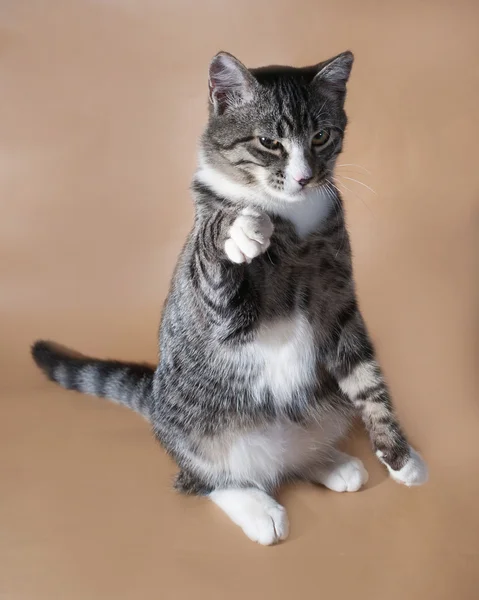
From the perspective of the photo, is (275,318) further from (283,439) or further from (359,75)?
(359,75)

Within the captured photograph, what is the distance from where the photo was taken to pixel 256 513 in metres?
1.19

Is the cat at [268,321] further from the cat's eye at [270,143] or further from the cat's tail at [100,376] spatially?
the cat's tail at [100,376]

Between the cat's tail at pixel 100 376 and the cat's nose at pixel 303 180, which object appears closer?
the cat's nose at pixel 303 180

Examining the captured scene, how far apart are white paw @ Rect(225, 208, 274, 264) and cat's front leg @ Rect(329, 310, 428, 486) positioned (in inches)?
13.2

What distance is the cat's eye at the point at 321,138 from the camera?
43.3 inches

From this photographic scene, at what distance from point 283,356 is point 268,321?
0.08 meters

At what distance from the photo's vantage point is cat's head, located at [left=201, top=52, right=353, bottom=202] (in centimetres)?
105

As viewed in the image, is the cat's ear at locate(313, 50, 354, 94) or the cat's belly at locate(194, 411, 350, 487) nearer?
the cat's ear at locate(313, 50, 354, 94)

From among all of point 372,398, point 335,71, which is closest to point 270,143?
point 335,71

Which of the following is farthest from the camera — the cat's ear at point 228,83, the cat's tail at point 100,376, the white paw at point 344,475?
the cat's tail at point 100,376

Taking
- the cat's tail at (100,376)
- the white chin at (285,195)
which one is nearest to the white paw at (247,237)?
the white chin at (285,195)

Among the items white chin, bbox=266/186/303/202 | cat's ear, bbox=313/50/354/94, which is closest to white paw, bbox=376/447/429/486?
white chin, bbox=266/186/303/202

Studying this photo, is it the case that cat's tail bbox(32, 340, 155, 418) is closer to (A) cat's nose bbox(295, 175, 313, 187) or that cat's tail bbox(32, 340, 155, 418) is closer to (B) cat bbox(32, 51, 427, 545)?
(B) cat bbox(32, 51, 427, 545)

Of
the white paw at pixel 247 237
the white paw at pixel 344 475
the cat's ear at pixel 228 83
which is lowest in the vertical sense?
the white paw at pixel 344 475
